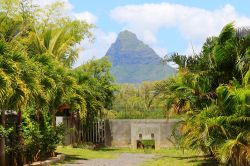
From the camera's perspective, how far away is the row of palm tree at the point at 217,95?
12.2m

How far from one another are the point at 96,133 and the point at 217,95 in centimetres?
1470

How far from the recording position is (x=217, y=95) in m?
13.6

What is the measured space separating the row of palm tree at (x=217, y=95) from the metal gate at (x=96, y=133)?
10383mm

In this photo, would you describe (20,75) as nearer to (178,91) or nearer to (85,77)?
(178,91)

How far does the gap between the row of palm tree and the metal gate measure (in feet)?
34.1

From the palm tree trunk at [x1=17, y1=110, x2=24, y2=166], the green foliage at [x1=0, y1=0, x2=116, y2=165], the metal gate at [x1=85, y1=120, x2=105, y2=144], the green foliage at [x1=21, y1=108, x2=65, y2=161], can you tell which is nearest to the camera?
the green foliage at [x1=0, y1=0, x2=116, y2=165]

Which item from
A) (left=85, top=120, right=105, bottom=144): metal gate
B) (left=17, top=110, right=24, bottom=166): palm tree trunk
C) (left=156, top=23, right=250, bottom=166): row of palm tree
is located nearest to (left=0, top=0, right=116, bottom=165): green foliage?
(left=17, top=110, right=24, bottom=166): palm tree trunk

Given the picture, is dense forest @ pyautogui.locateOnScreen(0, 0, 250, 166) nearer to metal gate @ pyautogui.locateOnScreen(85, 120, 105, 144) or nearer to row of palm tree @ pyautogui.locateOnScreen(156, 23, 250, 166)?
row of palm tree @ pyautogui.locateOnScreen(156, 23, 250, 166)

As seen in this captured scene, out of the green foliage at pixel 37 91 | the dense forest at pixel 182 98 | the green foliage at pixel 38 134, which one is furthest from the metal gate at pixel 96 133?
the green foliage at pixel 38 134

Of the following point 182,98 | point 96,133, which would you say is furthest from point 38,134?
point 96,133

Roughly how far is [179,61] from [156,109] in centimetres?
1486

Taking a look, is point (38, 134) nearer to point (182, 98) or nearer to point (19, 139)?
point (19, 139)

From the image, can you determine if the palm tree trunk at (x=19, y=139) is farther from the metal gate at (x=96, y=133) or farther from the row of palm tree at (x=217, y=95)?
the metal gate at (x=96, y=133)

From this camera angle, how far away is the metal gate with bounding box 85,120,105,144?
27.1m
